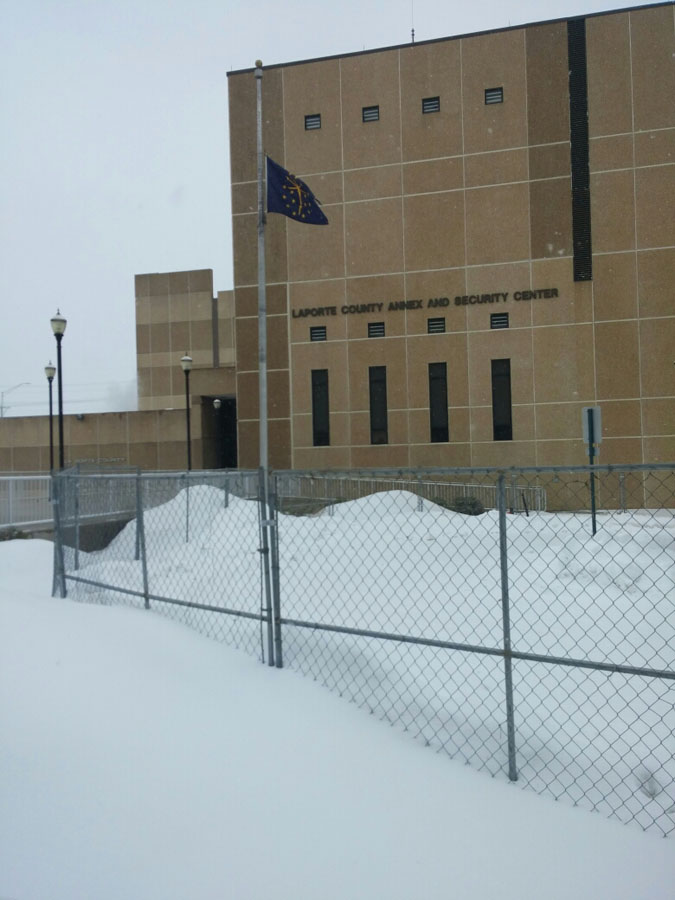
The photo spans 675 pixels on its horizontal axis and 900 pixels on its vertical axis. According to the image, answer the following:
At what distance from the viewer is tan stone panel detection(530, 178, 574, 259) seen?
2720 cm

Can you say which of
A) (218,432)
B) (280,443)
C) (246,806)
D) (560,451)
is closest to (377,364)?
(280,443)

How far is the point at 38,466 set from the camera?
4209 cm

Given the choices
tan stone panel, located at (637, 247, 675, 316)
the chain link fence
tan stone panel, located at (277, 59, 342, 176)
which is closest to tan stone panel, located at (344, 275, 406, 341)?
tan stone panel, located at (277, 59, 342, 176)

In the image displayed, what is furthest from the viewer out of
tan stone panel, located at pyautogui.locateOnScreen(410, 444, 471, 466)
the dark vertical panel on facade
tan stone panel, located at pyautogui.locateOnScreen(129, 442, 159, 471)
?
tan stone panel, located at pyautogui.locateOnScreen(129, 442, 159, 471)

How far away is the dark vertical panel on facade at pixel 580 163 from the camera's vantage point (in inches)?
1065

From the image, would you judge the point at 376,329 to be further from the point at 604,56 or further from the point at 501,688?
the point at 501,688

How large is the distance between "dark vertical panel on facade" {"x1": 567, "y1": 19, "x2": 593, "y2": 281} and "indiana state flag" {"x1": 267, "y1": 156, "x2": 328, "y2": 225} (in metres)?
17.0

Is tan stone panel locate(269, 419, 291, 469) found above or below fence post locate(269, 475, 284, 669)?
above

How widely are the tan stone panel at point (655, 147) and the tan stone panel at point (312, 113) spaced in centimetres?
1087

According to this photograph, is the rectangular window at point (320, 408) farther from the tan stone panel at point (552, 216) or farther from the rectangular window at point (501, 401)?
the tan stone panel at point (552, 216)

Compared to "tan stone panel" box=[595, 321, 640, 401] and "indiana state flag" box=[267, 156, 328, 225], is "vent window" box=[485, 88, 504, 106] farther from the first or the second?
"indiana state flag" box=[267, 156, 328, 225]

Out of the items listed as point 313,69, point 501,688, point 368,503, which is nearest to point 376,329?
point 313,69

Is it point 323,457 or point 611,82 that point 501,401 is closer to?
point 323,457

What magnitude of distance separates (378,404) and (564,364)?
7021 millimetres
